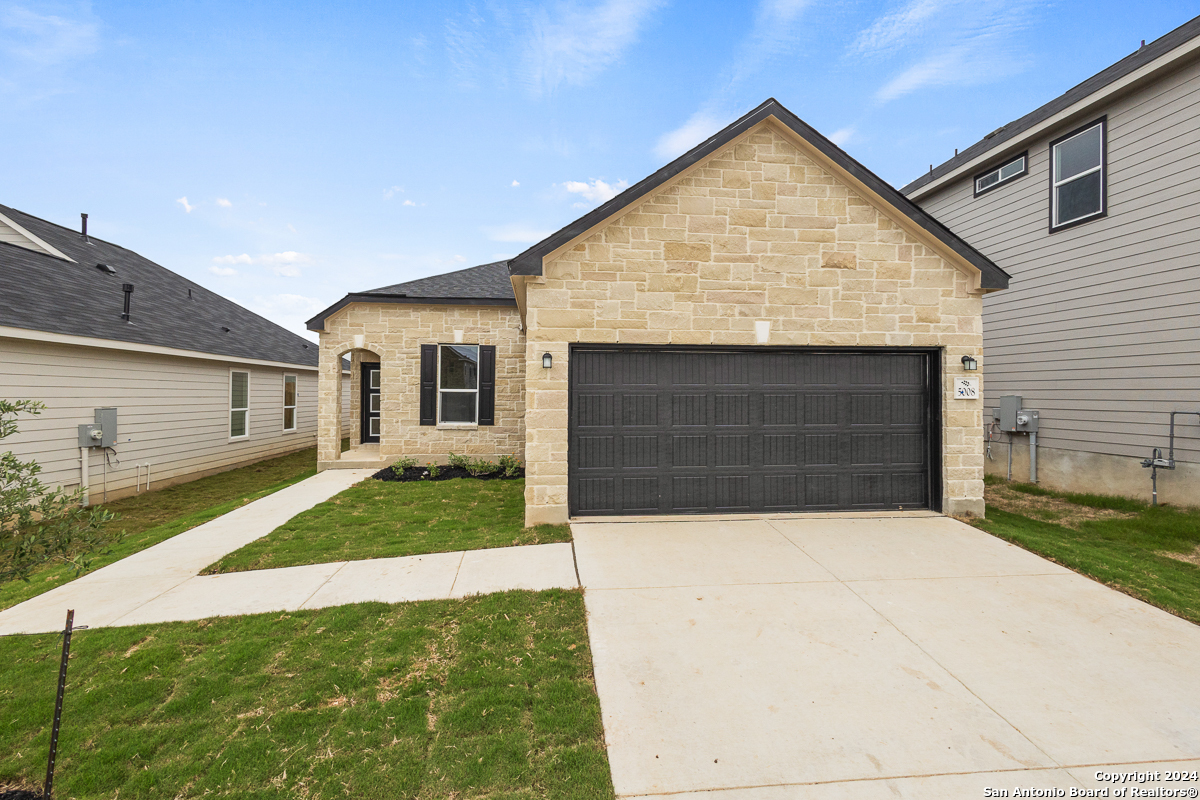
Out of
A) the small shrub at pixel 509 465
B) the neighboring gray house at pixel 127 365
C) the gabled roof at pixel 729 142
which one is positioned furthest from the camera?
the small shrub at pixel 509 465

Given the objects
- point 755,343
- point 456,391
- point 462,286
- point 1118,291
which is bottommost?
point 456,391

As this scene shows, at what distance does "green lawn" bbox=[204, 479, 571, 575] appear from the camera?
17.6 feet

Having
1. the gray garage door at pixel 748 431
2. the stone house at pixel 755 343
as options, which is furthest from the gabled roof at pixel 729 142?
the gray garage door at pixel 748 431

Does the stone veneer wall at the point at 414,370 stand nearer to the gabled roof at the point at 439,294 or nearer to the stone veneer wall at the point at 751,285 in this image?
the gabled roof at the point at 439,294

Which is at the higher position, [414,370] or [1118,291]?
[1118,291]

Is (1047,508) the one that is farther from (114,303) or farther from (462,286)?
(114,303)

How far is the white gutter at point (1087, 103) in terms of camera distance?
273 inches

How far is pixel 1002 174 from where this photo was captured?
10.3 meters

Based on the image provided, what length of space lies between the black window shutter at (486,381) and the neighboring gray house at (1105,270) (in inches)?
457

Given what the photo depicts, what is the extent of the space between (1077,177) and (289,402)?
2115 cm

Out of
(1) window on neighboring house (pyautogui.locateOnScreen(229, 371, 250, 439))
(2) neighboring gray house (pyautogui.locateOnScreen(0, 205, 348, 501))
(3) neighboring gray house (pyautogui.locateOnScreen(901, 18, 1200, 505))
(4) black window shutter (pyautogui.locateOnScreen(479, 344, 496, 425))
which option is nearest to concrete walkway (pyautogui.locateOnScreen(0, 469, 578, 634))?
(2) neighboring gray house (pyautogui.locateOnScreen(0, 205, 348, 501))

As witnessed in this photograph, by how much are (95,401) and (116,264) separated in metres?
5.90

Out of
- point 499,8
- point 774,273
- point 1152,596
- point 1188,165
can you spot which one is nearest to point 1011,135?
point 1188,165

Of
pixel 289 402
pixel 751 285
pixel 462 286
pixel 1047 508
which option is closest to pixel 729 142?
pixel 751 285
